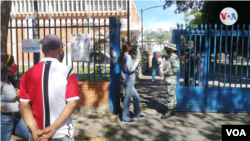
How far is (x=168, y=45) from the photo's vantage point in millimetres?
5910

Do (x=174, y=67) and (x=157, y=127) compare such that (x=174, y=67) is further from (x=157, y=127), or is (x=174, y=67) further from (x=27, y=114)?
(x=27, y=114)

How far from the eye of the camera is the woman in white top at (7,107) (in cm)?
280

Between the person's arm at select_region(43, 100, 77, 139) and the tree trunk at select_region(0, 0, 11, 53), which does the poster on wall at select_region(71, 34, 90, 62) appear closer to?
the tree trunk at select_region(0, 0, 11, 53)

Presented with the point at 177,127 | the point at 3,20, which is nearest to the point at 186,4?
the point at 177,127

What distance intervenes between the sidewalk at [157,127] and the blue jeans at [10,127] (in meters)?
1.77

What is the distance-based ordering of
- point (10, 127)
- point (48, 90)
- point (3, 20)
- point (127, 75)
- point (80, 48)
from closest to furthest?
point (48, 90) → point (10, 127) → point (3, 20) → point (127, 75) → point (80, 48)

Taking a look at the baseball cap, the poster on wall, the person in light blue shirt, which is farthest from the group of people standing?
the poster on wall

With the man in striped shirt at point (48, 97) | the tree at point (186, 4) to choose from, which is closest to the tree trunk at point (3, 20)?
the man in striped shirt at point (48, 97)

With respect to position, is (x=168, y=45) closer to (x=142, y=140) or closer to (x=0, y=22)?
(x=142, y=140)

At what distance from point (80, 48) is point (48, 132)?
13.8 ft

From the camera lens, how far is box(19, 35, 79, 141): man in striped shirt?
2.01 m

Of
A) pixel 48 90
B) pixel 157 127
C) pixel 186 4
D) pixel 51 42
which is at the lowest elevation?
pixel 157 127

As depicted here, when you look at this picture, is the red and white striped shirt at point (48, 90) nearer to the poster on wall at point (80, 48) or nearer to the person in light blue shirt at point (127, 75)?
the person in light blue shirt at point (127, 75)

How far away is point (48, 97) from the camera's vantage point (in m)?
2.01
